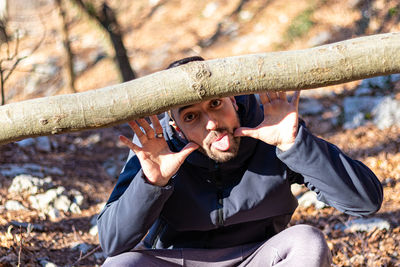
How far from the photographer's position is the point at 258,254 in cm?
268

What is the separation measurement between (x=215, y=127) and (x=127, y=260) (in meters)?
0.88

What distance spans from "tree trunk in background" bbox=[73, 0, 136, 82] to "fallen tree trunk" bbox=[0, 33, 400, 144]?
6.49 meters

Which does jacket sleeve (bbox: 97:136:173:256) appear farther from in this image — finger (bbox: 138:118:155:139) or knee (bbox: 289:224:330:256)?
knee (bbox: 289:224:330:256)

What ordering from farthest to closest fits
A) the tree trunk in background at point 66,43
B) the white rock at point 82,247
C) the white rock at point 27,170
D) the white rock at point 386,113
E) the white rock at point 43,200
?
the tree trunk in background at point 66,43 < the white rock at point 386,113 < the white rock at point 27,170 < the white rock at point 43,200 < the white rock at point 82,247

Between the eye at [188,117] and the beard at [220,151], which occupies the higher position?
the eye at [188,117]

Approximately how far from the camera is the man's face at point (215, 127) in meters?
2.47

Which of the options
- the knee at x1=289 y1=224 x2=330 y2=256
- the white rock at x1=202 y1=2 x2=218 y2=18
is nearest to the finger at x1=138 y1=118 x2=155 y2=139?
the knee at x1=289 y1=224 x2=330 y2=256

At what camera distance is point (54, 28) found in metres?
15.9

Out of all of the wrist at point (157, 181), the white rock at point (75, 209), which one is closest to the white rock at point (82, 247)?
the white rock at point (75, 209)

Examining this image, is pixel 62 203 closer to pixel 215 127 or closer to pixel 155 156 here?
pixel 155 156

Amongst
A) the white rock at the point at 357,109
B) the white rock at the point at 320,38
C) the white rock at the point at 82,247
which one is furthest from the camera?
the white rock at the point at 320,38

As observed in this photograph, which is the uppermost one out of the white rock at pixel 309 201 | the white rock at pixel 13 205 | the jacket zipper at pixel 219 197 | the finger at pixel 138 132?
the finger at pixel 138 132

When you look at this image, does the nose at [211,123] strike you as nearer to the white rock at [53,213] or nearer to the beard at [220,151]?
the beard at [220,151]

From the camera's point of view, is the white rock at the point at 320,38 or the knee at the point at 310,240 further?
the white rock at the point at 320,38
